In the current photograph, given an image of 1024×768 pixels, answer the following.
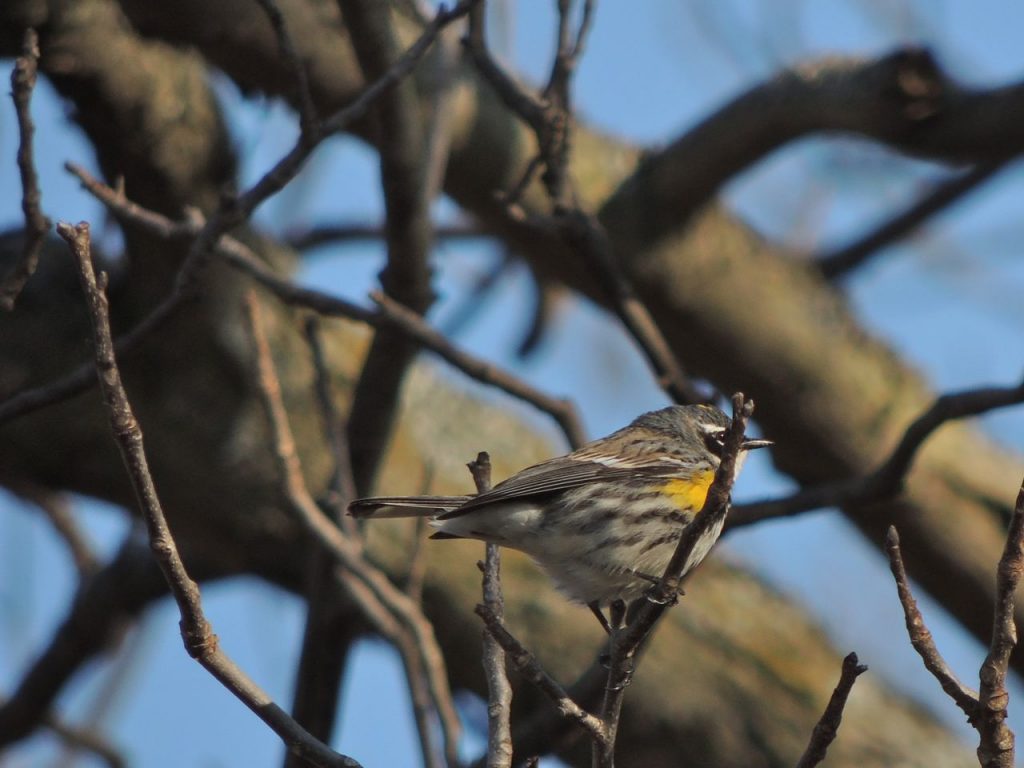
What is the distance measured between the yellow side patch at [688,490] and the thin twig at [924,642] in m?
2.07

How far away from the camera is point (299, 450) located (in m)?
6.33

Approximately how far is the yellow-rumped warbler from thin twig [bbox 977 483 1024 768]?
1.47m

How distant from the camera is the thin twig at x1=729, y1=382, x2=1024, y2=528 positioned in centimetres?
466

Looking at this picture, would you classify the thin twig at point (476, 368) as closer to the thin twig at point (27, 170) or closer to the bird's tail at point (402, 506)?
the bird's tail at point (402, 506)

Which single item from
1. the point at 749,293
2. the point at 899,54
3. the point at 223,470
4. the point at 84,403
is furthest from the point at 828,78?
the point at 84,403

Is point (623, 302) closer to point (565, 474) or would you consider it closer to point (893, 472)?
point (565, 474)

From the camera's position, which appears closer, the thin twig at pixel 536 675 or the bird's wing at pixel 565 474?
the thin twig at pixel 536 675

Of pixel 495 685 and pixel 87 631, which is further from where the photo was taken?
pixel 87 631

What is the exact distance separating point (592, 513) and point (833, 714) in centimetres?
199

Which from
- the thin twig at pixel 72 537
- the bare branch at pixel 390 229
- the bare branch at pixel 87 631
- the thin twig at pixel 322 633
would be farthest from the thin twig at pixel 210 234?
the thin twig at pixel 72 537

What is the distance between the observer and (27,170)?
375cm

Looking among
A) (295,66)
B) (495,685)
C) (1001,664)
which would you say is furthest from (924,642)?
(295,66)

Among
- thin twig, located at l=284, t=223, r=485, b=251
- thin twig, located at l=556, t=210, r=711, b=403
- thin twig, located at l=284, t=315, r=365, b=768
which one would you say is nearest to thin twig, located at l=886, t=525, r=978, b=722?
thin twig, located at l=556, t=210, r=711, b=403

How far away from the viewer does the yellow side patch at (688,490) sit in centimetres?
480
